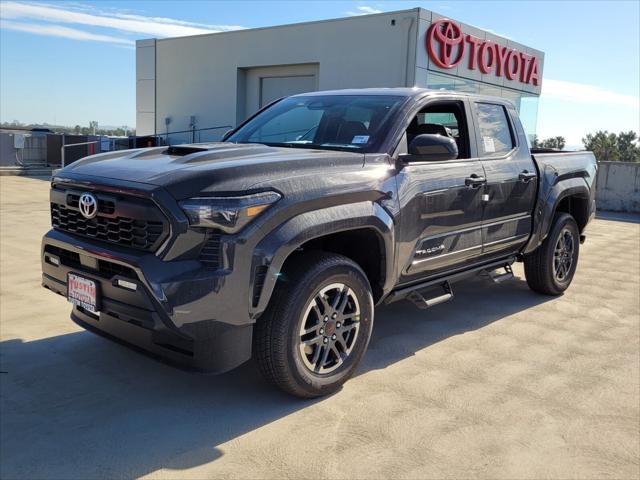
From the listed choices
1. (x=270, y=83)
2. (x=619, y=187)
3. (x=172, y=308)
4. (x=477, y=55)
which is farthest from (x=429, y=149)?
(x=270, y=83)

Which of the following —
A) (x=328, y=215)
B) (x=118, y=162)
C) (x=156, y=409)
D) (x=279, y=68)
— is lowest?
(x=156, y=409)

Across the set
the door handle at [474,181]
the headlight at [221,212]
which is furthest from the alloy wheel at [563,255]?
the headlight at [221,212]

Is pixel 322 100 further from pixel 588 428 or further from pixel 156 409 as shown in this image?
pixel 588 428

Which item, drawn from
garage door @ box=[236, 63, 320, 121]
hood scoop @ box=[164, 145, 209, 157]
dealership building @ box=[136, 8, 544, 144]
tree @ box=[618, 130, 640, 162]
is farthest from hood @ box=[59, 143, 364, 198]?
tree @ box=[618, 130, 640, 162]

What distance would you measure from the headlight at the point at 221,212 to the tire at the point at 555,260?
3.98m

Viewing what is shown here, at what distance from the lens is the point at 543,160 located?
5.79 metres

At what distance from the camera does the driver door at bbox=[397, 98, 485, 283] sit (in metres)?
4.09

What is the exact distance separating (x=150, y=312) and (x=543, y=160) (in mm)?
4255

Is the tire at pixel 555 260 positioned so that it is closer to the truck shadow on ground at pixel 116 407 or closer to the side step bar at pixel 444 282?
the side step bar at pixel 444 282

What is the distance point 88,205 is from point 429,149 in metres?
2.16

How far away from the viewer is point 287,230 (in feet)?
10.6

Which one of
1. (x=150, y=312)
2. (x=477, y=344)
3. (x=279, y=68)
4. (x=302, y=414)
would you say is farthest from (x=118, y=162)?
(x=279, y=68)

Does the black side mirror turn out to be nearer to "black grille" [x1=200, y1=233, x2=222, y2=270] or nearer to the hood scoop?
the hood scoop

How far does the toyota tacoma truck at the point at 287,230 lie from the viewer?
302 cm
